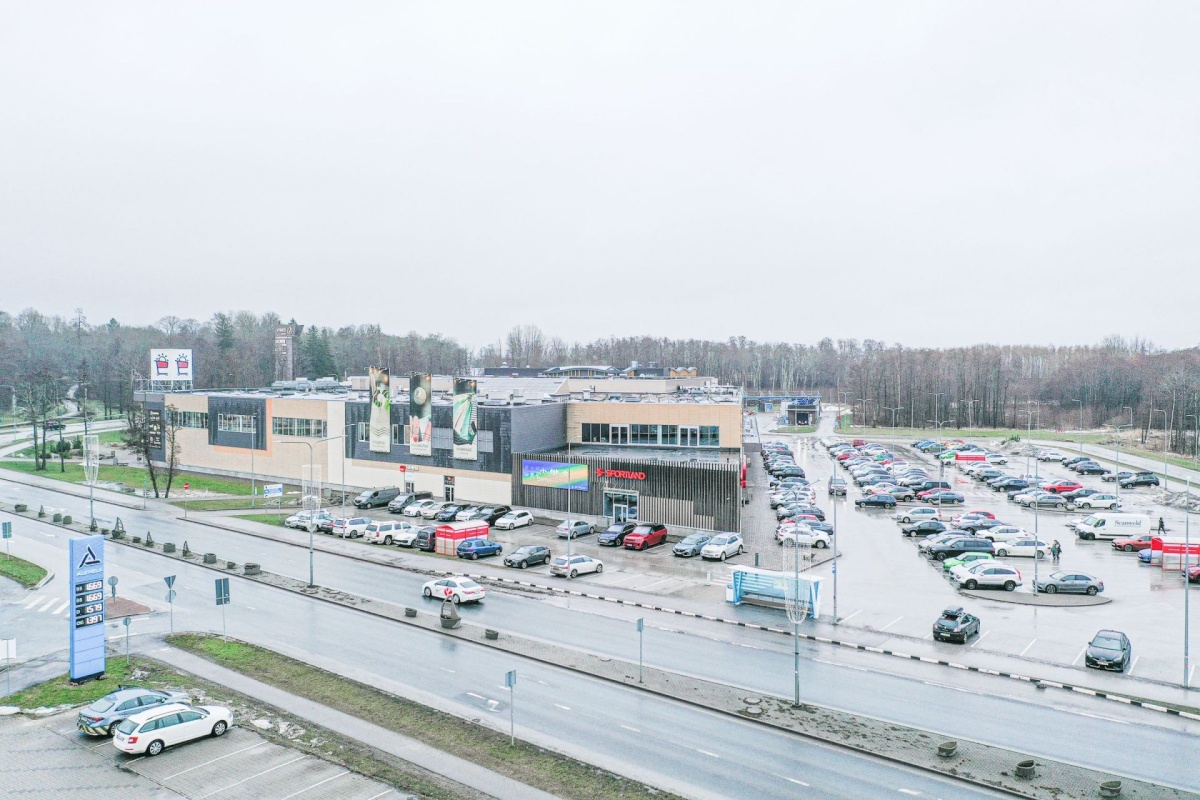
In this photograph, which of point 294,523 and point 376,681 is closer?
point 376,681

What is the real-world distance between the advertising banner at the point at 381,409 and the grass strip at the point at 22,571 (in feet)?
89.3

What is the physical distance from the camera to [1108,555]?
4628cm

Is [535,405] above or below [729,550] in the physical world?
above

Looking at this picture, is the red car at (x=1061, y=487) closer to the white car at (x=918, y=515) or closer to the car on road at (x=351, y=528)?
the white car at (x=918, y=515)

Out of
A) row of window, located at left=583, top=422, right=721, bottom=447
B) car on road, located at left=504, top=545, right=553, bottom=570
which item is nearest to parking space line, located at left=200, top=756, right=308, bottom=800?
car on road, located at left=504, top=545, right=553, bottom=570

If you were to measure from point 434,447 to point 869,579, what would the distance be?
35.9 metres

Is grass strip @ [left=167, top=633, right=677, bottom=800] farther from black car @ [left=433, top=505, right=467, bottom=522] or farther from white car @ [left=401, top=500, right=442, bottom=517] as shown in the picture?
white car @ [left=401, top=500, right=442, bottom=517]

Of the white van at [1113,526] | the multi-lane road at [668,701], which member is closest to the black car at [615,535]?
the multi-lane road at [668,701]

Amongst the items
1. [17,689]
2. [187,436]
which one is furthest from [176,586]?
[187,436]

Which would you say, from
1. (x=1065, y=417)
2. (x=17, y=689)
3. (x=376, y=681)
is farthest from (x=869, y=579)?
(x=1065, y=417)

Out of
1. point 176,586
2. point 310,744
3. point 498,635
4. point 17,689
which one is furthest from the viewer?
point 176,586

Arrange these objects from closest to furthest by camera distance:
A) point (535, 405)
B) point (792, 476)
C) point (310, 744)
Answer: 1. point (310, 744)
2. point (535, 405)
3. point (792, 476)

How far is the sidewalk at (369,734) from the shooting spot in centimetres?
1831

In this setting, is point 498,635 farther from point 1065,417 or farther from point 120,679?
point 1065,417
